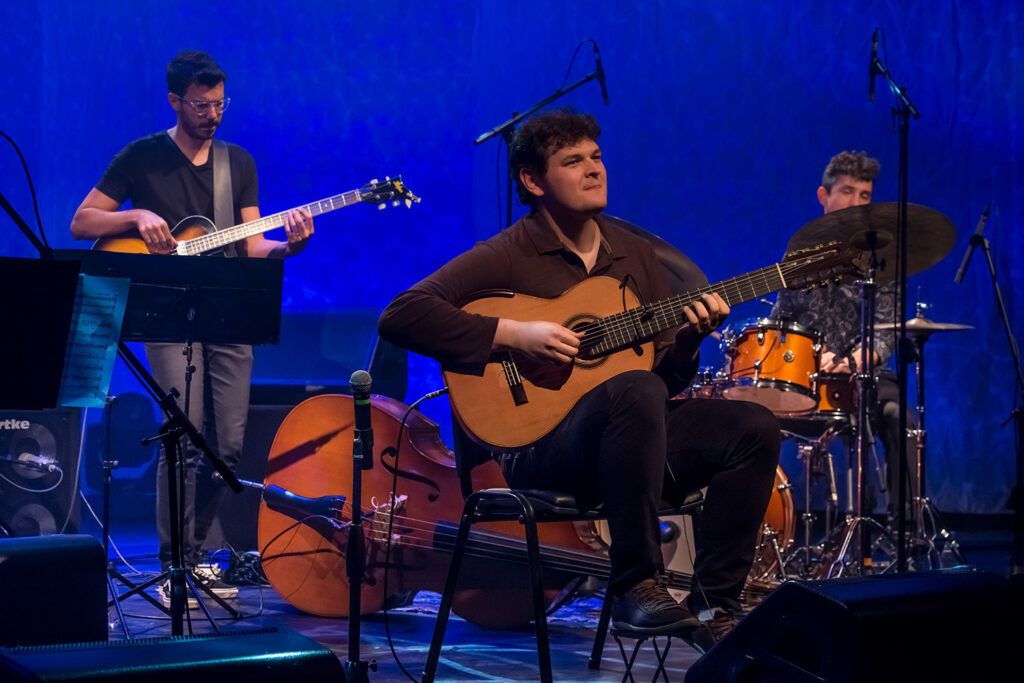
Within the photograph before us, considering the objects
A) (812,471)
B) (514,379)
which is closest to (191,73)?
(514,379)

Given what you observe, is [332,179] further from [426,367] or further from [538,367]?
[538,367]

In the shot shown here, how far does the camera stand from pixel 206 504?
562cm

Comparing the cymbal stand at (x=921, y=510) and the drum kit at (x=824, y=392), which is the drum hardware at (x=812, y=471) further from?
the cymbal stand at (x=921, y=510)

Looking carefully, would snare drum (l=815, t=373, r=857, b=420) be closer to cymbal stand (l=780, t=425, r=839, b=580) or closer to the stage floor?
cymbal stand (l=780, t=425, r=839, b=580)

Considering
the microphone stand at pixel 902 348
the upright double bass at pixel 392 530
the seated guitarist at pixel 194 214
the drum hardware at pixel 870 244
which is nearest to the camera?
the microphone stand at pixel 902 348

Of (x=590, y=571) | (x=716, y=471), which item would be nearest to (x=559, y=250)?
(x=716, y=471)

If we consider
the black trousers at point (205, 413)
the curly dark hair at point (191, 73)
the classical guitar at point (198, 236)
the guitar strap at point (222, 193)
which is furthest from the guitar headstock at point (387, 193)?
the black trousers at point (205, 413)

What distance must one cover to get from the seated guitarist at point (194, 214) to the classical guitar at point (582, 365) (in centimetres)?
232

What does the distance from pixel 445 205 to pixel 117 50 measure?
8.33 ft

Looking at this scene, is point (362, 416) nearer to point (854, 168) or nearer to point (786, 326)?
point (786, 326)

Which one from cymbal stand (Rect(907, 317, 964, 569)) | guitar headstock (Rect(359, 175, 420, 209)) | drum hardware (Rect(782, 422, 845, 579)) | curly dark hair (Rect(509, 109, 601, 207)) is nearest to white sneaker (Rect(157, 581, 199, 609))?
guitar headstock (Rect(359, 175, 420, 209))

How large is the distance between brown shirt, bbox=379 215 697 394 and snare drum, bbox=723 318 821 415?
223 cm

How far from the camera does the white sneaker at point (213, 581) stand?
5.41 metres

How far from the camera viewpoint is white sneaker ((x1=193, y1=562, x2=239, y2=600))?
5.41 m
